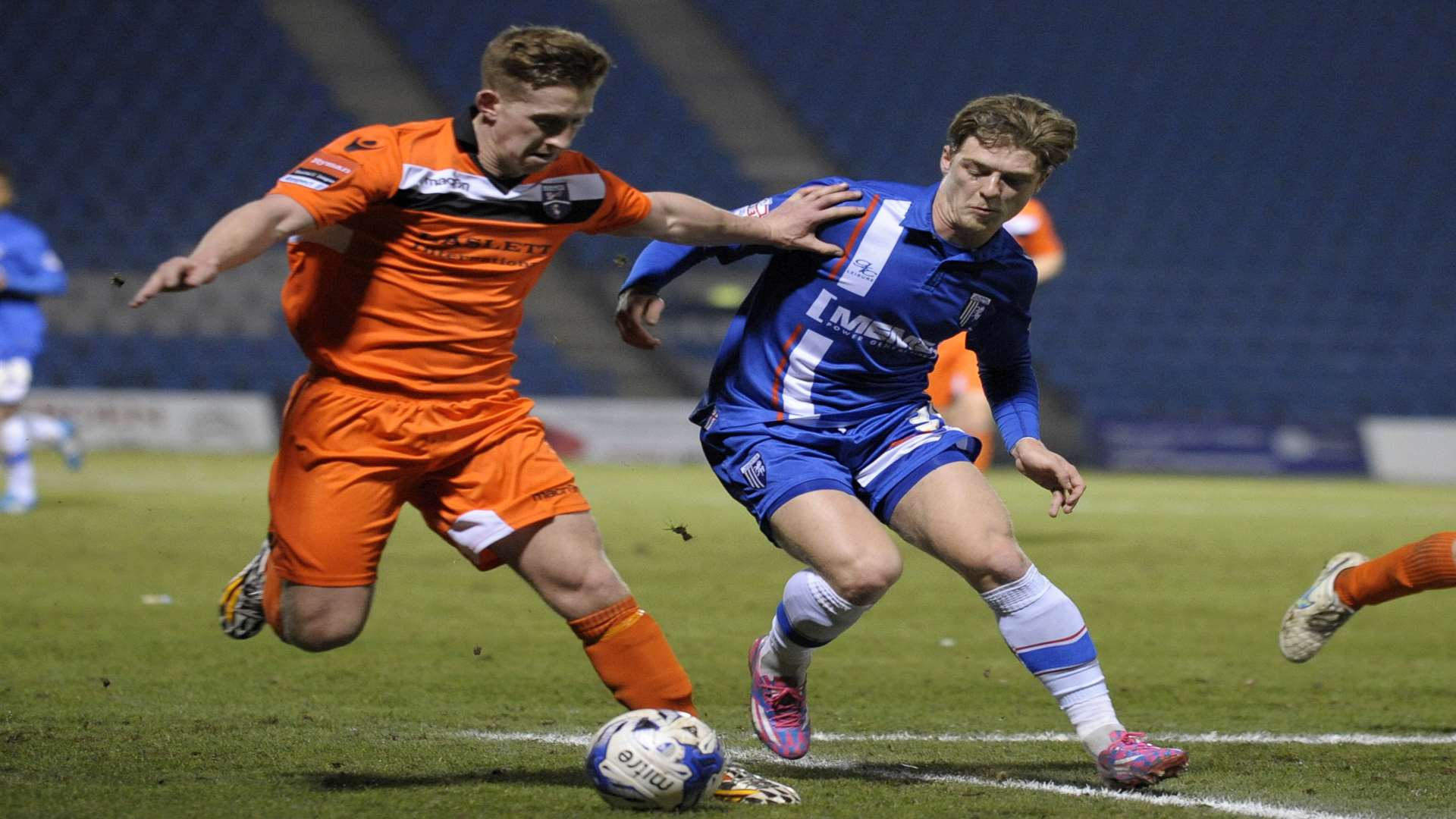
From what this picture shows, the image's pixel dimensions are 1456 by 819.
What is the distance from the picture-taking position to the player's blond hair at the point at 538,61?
3543mm

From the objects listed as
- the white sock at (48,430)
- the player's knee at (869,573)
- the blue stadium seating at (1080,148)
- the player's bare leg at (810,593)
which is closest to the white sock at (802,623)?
the player's bare leg at (810,593)

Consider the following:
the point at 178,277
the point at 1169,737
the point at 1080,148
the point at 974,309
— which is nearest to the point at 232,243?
the point at 178,277

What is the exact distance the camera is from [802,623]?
4.23 meters

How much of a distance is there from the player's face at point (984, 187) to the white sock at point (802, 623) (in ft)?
3.13

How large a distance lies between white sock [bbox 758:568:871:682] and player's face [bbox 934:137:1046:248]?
3.13 ft

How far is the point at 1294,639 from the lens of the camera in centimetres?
493

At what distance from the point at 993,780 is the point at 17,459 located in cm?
864

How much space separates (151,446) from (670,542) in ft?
33.4

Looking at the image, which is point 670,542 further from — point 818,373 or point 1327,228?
point 1327,228

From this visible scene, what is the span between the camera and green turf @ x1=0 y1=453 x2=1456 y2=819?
145 inches

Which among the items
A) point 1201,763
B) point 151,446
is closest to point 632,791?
point 1201,763

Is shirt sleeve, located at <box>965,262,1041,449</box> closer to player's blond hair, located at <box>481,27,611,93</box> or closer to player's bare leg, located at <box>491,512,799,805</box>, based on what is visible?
player's bare leg, located at <box>491,512,799,805</box>

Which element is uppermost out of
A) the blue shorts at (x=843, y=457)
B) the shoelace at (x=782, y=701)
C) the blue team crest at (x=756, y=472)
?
the blue shorts at (x=843, y=457)

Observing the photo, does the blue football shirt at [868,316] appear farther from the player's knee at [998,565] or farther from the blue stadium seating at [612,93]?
the blue stadium seating at [612,93]
